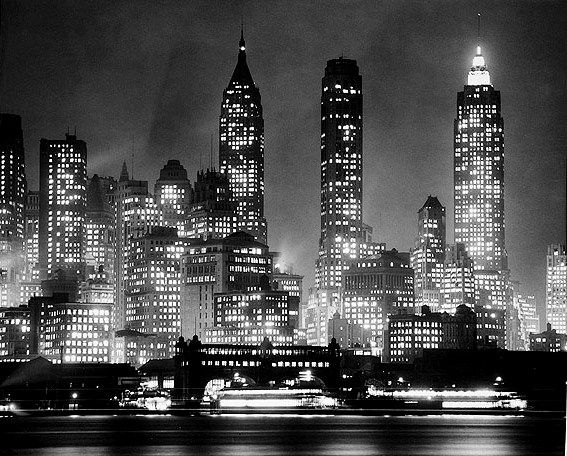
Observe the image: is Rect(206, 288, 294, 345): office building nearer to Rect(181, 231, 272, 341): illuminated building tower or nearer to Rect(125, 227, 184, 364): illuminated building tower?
Rect(181, 231, 272, 341): illuminated building tower

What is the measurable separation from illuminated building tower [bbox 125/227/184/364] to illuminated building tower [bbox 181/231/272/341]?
1.56m

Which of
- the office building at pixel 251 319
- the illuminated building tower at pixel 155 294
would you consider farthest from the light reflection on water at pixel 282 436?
the illuminated building tower at pixel 155 294

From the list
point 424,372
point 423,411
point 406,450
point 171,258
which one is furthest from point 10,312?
point 406,450

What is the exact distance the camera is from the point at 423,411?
426 ft

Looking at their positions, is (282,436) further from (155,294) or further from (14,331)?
(155,294)

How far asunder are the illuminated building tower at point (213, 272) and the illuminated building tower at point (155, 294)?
5.12 feet

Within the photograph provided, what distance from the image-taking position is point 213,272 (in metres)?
191

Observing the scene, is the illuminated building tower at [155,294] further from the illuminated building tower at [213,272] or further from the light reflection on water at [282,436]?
the light reflection on water at [282,436]

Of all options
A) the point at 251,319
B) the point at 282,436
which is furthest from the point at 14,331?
the point at 282,436

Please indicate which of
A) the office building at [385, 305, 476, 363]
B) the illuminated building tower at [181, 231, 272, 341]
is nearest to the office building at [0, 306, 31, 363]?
the illuminated building tower at [181, 231, 272, 341]

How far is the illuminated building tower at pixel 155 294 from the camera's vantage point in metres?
187

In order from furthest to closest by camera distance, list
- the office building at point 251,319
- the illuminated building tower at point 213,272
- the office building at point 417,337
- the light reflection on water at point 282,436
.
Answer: the illuminated building tower at point 213,272 → the office building at point 417,337 → the office building at point 251,319 → the light reflection on water at point 282,436

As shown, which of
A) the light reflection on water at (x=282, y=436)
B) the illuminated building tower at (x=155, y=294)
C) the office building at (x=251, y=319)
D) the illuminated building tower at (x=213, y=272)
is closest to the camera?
the light reflection on water at (x=282, y=436)

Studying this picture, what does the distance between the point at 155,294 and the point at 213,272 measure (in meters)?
7.89
